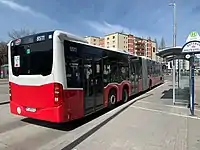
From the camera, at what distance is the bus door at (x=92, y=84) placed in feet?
26.4

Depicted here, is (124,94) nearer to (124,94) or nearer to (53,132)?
(124,94)

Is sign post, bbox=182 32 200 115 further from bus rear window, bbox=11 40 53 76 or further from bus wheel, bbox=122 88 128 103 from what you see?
bus rear window, bbox=11 40 53 76

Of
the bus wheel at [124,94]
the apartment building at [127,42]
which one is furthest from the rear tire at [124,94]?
the apartment building at [127,42]

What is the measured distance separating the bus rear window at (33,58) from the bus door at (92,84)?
1468 mm

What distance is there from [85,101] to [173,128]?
285 cm

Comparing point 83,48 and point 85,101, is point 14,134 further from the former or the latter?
point 83,48

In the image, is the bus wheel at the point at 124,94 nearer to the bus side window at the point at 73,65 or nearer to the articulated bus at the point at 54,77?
the articulated bus at the point at 54,77

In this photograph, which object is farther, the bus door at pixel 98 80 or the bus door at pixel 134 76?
the bus door at pixel 134 76

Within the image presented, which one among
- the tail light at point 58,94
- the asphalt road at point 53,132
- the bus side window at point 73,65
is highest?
the bus side window at point 73,65

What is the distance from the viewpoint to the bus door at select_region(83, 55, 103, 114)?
317 inches

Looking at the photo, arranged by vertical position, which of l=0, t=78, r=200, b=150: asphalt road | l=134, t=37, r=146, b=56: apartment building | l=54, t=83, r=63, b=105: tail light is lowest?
l=0, t=78, r=200, b=150: asphalt road

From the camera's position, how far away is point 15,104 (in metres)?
7.89

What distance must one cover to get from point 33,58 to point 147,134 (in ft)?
13.2

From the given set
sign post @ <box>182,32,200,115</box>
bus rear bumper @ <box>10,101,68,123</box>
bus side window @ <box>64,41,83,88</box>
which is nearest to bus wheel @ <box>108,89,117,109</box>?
bus side window @ <box>64,41,83,88</box>
